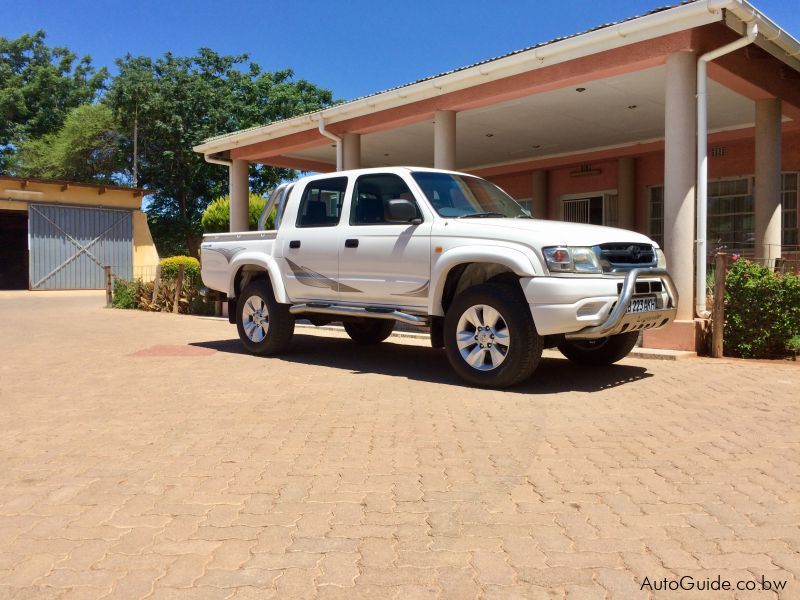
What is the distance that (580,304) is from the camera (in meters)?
5.75

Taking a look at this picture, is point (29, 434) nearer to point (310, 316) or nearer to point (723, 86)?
point (310, 316)

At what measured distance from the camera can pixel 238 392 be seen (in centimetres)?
624

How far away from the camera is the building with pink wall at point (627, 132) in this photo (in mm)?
8609

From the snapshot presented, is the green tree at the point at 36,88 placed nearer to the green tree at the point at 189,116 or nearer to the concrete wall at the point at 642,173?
the green tree at the point at 189,116

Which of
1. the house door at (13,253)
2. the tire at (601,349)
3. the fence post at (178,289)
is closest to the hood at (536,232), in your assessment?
the tire at (601,349)

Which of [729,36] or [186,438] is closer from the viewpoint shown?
[186,438]

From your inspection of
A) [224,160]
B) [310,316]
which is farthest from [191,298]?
[310,316]

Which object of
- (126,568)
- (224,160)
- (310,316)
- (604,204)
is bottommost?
(126,568)

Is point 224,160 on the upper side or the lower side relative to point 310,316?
upper

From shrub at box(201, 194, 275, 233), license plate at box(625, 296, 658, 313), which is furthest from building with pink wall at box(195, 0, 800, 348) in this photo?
shrub at box(201, 194, 275, 233)

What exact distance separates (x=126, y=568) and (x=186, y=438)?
1991 mm

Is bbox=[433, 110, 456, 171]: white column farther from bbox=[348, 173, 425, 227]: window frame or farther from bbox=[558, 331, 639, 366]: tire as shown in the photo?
→ bbox=[558, 331, 639, 366]: tire

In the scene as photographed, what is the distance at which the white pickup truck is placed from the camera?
19.4ft

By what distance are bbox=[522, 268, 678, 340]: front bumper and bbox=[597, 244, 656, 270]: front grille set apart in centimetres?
19
